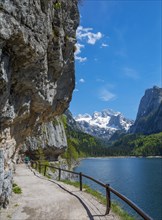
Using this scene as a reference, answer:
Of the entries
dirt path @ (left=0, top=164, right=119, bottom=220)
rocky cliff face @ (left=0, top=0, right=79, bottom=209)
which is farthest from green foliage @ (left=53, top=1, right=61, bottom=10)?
dirt path @ (left=0, top=164, right=119, bottom=220)

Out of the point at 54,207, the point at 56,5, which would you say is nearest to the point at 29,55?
the point at 56,5

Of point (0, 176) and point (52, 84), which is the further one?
point (52, 84)

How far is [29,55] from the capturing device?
1371 cm

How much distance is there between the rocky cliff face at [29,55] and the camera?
11.9 metres

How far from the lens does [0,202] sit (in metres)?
13.7

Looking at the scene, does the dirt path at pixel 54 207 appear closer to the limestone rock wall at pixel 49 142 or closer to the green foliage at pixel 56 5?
the green foliage at pixel 56 5

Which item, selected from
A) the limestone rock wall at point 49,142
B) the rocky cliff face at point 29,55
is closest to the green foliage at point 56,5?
the rocky cliff face at point 29,55

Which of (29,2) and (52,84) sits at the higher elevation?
(29,2)

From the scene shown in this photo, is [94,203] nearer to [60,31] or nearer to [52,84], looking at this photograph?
[52,84]

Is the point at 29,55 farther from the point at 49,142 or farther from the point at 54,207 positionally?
the point at 49,142

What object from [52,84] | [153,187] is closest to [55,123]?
[153,187]

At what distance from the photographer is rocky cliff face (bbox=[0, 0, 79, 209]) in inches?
470

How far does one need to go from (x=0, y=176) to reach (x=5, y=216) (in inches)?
78.5

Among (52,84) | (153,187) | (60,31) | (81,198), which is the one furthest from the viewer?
(153,187)
